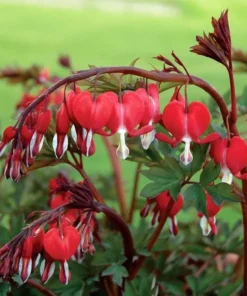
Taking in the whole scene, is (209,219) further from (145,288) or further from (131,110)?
(131,110)

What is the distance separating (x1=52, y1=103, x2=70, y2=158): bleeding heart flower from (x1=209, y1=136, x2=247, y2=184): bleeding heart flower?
7.5 inches

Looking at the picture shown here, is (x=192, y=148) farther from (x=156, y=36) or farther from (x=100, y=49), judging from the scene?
(x=156, y=36)

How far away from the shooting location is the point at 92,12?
9.27 metres

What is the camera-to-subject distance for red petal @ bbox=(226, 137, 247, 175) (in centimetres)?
91

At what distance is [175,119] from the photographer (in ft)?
2.99

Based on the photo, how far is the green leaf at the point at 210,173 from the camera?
930 millimetres

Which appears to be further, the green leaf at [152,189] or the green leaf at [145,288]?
the green leaf at [145,288]

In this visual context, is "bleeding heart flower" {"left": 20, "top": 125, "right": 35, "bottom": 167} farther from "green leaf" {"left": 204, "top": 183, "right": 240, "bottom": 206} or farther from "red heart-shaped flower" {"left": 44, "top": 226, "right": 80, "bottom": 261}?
"green leaf" {"left": 204, "top": 183, "right": 240, "bottom": 206}

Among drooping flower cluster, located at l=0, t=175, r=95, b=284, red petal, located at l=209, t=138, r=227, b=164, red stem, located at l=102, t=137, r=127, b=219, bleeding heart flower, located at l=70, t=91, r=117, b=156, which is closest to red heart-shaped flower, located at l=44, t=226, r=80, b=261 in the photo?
drooping flower cluster, located at l=0, t=175, r=95, b=284

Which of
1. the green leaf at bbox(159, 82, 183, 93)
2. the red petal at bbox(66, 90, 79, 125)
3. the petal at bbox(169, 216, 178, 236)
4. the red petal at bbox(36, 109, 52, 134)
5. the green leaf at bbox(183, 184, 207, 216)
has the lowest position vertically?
the petal at bbox(169, 216, 178, 236)

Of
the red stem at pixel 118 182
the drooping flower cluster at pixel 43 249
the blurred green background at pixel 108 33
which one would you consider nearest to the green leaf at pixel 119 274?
the drooping flower cluster at pixel 43 249

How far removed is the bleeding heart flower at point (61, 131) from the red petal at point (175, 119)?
0.12m

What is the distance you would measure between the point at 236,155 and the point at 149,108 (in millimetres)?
122

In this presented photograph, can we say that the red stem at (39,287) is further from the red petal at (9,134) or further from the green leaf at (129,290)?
the red petal at (9,134)
